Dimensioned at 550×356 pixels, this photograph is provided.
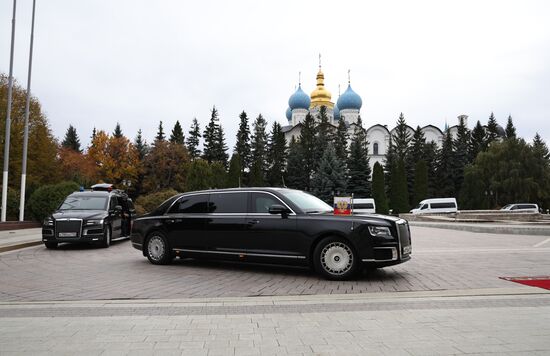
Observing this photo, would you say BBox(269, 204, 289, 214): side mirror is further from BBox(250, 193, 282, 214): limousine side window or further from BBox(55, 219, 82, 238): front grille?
BBox(55, 219, 82, 238): front grille

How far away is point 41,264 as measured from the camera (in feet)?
35.3

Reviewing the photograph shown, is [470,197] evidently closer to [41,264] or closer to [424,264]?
[424,264]

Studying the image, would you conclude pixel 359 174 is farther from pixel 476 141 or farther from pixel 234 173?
pixel 476 141

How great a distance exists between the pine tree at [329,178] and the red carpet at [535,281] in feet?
184

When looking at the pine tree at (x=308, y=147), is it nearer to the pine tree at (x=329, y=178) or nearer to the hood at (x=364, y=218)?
the pine tree at (x=329, y=178)

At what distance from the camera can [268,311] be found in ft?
20.0

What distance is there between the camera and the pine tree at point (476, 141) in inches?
3054

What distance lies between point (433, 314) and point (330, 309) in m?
1.34

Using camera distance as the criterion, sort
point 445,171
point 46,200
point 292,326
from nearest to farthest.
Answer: point 292,326, point 46,200, point 445,171

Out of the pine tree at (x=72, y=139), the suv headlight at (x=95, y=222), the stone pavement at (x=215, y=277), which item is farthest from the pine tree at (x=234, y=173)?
the stone pavement at (x=215, y=277)

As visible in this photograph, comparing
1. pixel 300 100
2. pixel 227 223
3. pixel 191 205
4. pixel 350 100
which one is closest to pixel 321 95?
pixel 300 100

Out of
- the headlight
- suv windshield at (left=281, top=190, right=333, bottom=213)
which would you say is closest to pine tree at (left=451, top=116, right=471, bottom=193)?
suv windshield at (left=281, top=190, right=333, bottom=213)

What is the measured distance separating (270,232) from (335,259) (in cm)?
139

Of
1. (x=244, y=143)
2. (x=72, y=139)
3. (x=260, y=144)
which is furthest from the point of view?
(x=72, y=139)
